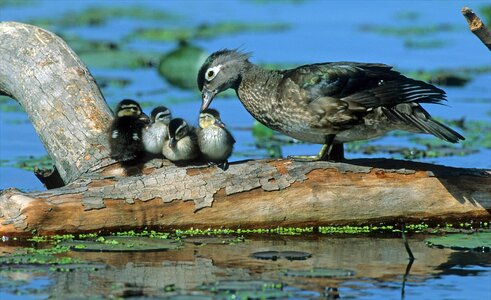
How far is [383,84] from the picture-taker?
909 cm

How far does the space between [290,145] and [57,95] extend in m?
3.49

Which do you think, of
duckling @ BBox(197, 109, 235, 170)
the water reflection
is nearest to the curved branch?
duckling @ BBox(197, 109, 235, 170)

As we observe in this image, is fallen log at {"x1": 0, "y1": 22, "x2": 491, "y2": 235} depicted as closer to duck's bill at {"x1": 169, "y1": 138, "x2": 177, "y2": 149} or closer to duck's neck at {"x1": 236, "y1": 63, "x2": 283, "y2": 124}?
duck's bill at {"x1": 169, "y1": 138, "x2": 177, "y2": 149}

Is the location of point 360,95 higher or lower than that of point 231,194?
higher

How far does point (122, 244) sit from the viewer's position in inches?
315

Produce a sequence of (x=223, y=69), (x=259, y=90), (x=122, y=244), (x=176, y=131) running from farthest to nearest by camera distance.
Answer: (x=223, y=69) < (x=259, y=90) < (x=176, y=131) < (x=122, y=244)

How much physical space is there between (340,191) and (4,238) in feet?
7.75

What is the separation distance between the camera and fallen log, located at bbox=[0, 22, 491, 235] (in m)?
8.20

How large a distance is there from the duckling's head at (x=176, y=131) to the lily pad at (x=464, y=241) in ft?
6.33

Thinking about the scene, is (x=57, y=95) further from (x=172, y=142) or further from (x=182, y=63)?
(x=182, y=63)

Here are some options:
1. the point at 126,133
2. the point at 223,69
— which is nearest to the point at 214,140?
the point at 126,133

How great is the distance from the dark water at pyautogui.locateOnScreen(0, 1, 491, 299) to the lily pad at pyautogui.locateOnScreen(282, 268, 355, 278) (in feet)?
0.15

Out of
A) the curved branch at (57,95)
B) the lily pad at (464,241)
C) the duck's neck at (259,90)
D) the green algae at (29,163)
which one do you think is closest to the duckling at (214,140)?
the duck's neck at (259,90)

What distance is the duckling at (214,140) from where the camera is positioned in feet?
28.9
